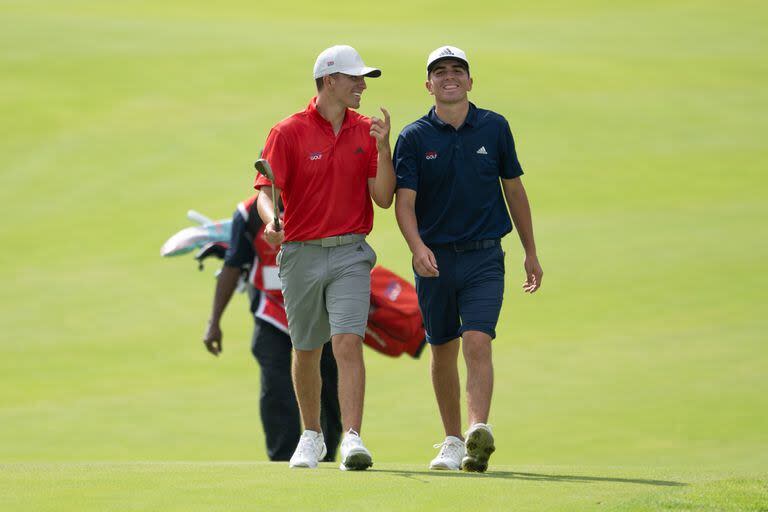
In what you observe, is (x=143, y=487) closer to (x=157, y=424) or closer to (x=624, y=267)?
(x=157, y=424)

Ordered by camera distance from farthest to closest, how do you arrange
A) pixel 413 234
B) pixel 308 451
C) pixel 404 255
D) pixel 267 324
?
pixel 404 255, pixel 267 324, pixel 308 451, pixel 413 234

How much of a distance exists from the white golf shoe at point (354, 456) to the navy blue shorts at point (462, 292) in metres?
0.85

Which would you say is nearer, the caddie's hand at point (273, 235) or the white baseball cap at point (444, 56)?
the caddie's hand at point (273, 235)

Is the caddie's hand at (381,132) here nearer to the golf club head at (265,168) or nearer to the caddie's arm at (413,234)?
the caddie's arm at (413,234)

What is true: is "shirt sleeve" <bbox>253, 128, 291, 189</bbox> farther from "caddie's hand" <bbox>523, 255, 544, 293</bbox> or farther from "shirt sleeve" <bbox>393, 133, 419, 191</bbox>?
"caddie's hand" <bbox>523, 255, 544, 293</bbox>

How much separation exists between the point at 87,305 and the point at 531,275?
10885 mm

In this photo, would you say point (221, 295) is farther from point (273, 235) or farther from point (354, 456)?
point (354, 456)

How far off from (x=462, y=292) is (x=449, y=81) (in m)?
1.12

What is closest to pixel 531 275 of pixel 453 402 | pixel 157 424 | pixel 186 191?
pixel 453 402

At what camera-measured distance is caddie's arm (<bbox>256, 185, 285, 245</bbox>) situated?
8125 mm

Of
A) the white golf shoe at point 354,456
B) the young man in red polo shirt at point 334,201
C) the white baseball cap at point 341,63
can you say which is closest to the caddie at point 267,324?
the young man in red polo shirt at point 334,201

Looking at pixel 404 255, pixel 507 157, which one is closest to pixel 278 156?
pixel 507 157

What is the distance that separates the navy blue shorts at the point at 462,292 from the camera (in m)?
8.48

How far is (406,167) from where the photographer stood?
8.52 m
